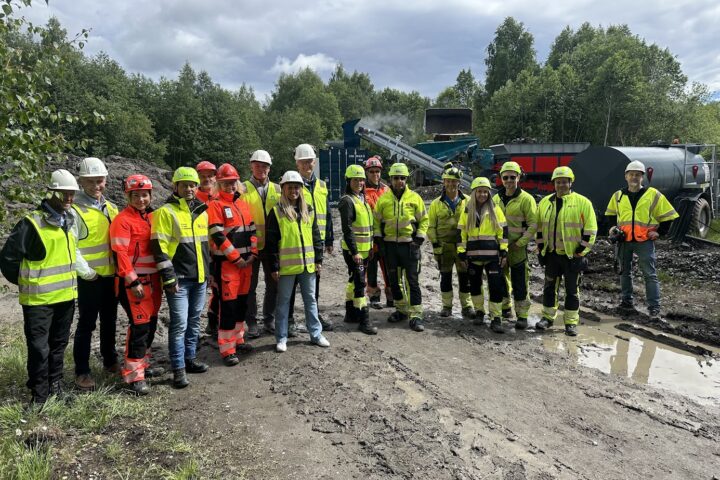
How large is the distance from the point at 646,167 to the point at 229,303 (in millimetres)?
9896

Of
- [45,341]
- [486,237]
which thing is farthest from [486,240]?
[45,341]

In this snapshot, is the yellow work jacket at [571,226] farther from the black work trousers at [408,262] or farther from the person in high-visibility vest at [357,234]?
the person in high-visibility vest at [357,234]

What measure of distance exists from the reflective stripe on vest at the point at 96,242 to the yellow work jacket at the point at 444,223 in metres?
4.12

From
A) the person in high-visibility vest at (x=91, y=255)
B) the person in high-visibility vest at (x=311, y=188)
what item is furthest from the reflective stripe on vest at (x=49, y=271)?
the person in high-visibility vest at (x=311, y=188)

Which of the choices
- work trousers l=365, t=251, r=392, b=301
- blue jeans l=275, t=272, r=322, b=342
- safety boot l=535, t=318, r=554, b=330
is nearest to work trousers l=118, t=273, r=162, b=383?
blue jeans l=275, t=272, r=322, b=342

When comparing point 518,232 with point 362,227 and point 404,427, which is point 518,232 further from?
point 404,427

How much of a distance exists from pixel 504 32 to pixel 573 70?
13138mm

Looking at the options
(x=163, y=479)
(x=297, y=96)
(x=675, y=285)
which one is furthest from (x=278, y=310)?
(x=297, y=96)

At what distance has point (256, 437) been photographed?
3.64 metres

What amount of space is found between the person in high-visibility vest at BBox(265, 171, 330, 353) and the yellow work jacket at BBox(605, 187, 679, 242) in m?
4.84

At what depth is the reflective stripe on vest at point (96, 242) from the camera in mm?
4320

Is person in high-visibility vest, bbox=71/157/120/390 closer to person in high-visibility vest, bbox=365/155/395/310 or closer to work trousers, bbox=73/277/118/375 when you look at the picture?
work trousers, bbox=73/277/118/375

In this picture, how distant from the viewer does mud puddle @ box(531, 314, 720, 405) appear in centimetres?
512

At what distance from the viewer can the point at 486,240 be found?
6180mm
